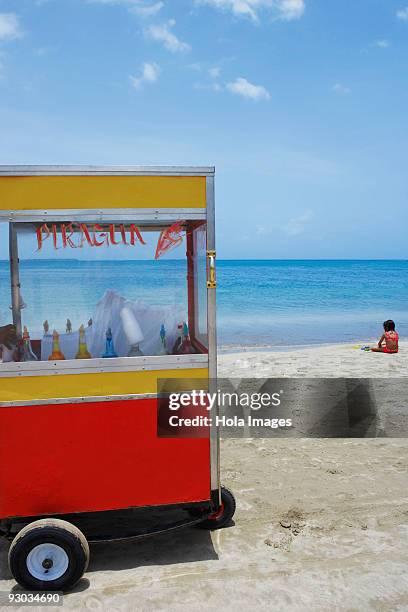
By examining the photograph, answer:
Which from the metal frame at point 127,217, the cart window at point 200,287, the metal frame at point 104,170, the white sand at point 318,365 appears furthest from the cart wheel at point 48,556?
the white sand at point 318,365

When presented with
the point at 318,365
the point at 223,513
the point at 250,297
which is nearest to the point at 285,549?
the point at 223,513

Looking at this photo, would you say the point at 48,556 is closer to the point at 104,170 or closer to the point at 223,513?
the point at 223,513

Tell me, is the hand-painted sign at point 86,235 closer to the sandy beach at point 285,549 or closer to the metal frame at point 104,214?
the metal frame at point 104,214

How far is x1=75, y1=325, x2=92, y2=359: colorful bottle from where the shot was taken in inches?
144

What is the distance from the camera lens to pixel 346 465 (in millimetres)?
5445

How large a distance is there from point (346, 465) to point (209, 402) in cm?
235

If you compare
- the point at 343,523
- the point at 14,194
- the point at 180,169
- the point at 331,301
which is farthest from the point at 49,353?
the point at 331,301

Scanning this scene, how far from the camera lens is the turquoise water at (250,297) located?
12.1 ft

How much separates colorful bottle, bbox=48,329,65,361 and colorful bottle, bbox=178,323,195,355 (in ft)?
2.46

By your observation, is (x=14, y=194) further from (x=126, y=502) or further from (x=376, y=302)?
(x=376, y=302)

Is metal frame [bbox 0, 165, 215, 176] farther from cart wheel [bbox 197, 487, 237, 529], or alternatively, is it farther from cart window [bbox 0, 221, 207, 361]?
cart wheel [bbox 197, 487, 237, 529]

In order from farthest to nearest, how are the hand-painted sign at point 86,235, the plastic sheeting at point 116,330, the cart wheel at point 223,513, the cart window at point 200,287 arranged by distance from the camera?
the cart wheel at point 223,513 → the cart window at point 200,287 → the plastic sheeting at point 116,330 → the hand-painted sign at point 86,235

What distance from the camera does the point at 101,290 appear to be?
12.1ft

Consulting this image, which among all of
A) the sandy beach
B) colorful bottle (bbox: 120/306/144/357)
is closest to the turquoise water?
colorful bottle (bbox: 120/306/144/357)
